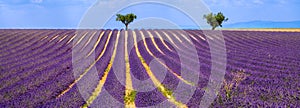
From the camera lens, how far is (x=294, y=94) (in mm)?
9219

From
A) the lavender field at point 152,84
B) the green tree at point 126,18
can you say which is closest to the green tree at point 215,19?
the green tree at point 126,18

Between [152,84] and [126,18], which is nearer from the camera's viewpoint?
[152,84]

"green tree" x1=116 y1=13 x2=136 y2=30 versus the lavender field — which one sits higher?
"green tree" x1=116 y1=13 x2=136 y2=30

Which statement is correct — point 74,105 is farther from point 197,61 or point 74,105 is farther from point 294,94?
point 197,61

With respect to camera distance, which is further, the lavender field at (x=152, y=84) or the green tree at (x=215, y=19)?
the green tree at (x=215, y=19)

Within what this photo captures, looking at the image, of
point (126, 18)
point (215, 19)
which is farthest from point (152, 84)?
point (215, 19)

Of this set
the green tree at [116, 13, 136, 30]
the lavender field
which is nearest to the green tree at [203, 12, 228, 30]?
the green tree at [116, 13, 136, 30]

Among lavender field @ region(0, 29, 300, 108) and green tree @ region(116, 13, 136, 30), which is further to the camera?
green tree @ region(116, 13, 136, 30)

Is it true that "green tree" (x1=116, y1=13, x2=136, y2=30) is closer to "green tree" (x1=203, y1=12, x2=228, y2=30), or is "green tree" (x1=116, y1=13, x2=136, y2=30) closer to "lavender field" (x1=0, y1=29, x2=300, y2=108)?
"green tree" (x1=203, y1=12, x2=228, y2=30)

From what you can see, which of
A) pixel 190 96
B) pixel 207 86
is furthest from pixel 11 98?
pixel 207 86

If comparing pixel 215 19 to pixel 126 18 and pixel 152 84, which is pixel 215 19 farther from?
pixel 152 84

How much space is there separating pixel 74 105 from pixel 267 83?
591 cm

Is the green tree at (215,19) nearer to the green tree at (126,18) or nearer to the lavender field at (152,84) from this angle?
the green tree at (126,18)

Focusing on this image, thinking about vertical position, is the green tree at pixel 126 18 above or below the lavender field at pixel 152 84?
above
